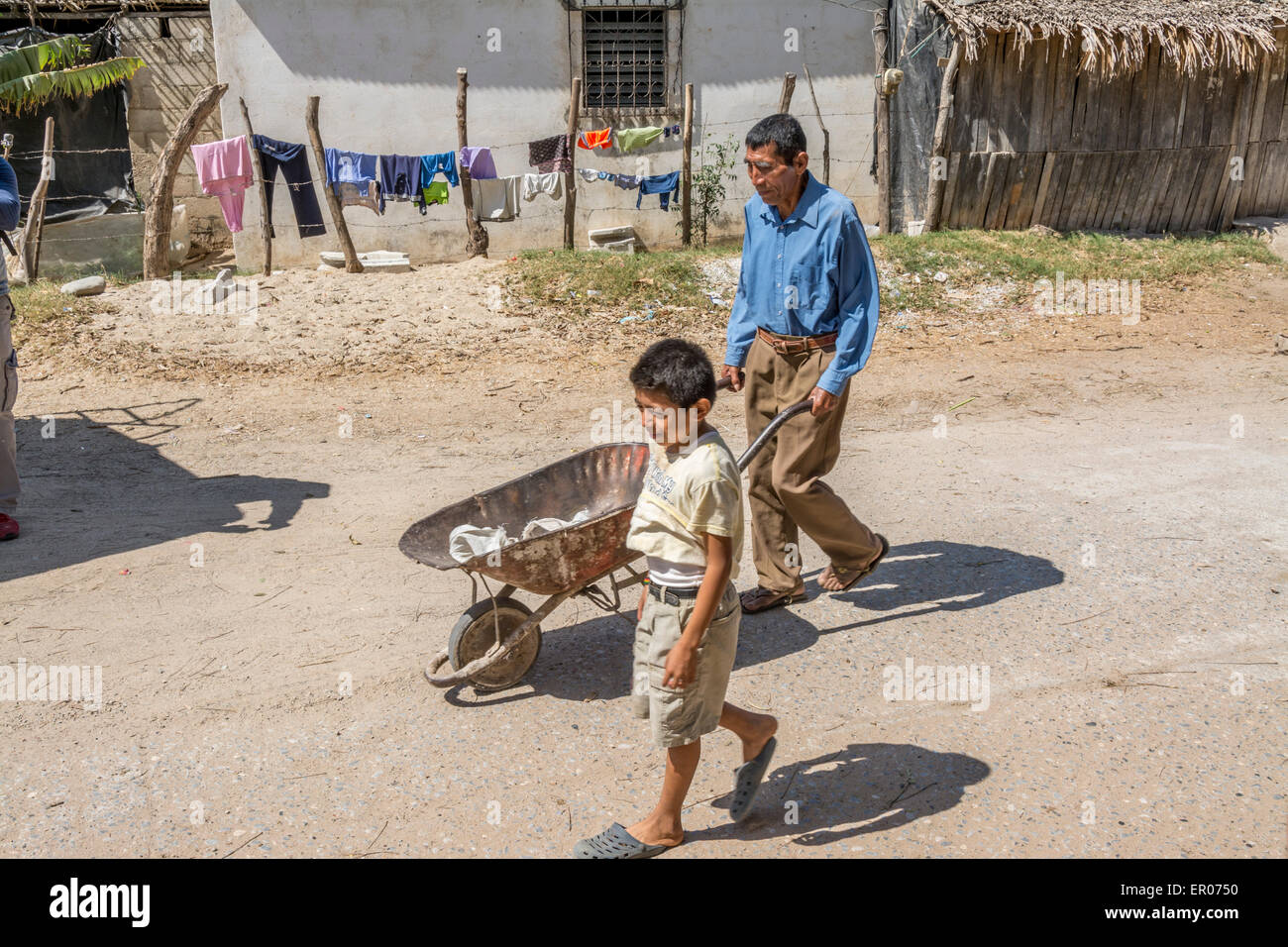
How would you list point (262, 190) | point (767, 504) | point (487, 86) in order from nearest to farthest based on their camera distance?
1. point (767, 504)
2. point (262, 190)
3. point (487, 86)

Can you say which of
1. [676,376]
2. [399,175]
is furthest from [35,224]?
[676,376]

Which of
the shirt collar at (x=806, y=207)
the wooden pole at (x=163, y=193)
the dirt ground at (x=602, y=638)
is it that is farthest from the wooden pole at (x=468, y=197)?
the shirt collar at (x=806, y=207)

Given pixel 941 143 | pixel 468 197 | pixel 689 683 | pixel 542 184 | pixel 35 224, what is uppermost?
pixel 941 143

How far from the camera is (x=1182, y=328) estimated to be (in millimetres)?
10297

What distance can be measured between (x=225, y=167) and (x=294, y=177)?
81 cm

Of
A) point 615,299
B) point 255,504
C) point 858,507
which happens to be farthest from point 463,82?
point 858,507

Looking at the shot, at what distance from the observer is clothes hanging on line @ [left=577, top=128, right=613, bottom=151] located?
44.5 ft

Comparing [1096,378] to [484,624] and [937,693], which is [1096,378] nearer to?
[937,693]

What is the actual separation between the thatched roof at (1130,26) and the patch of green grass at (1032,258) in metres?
2.11

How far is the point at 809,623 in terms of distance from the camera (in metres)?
4.60

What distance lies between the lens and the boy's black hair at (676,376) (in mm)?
2920

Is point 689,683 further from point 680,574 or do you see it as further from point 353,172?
point 353,172
